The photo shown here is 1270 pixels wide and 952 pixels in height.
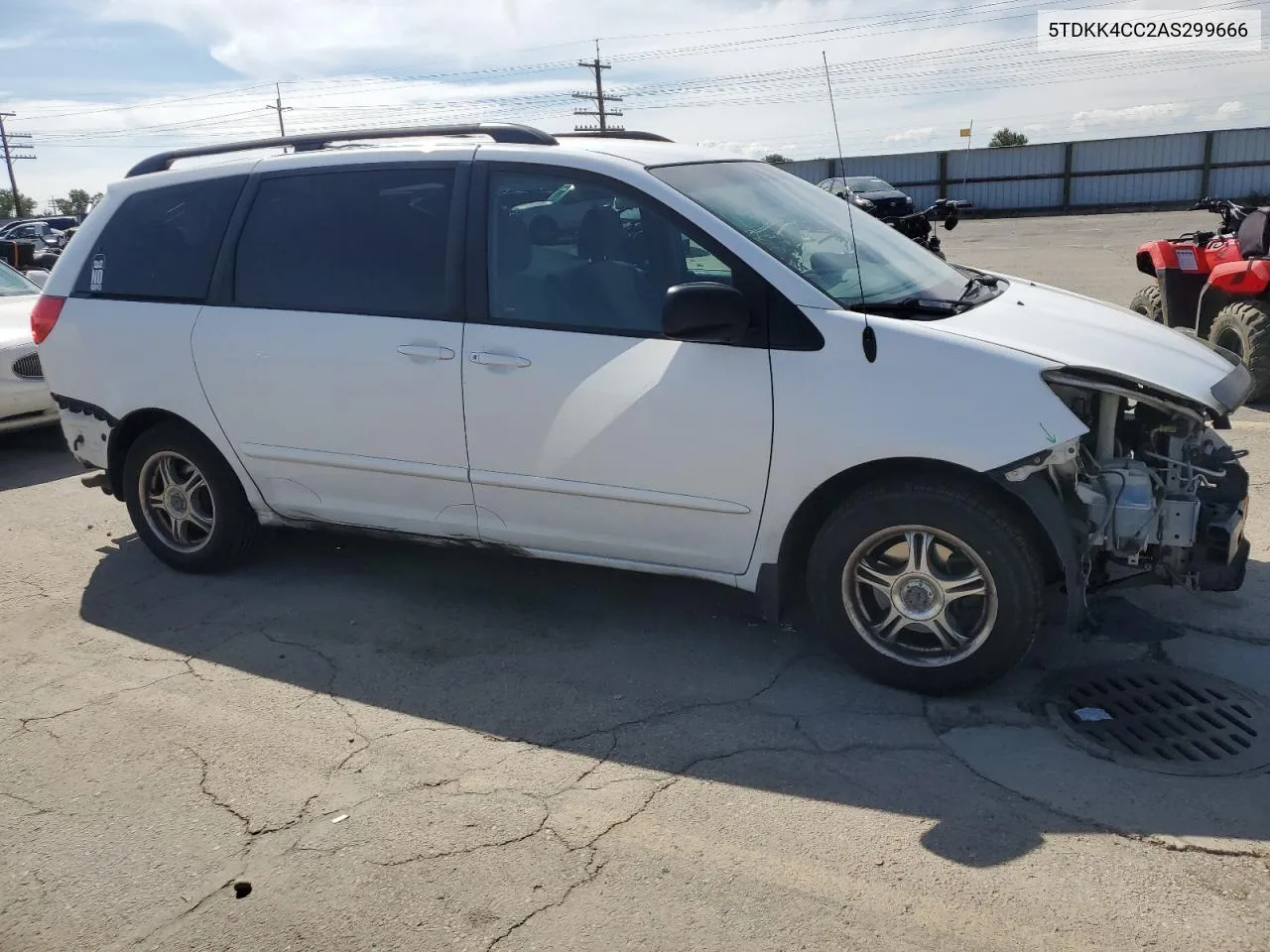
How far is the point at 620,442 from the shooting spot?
3.96 m

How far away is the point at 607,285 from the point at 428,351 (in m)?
0.77

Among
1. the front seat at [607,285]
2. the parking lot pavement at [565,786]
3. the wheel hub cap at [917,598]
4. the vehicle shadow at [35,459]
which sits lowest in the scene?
the parking lot pavement at [565,786]

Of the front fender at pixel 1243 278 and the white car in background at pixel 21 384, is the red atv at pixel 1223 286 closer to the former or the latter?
the front fender at pixel 1243 278

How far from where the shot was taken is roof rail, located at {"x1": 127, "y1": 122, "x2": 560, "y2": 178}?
14.5 feet

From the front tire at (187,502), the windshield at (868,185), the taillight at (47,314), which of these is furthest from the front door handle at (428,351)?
the windshield at (868,185)

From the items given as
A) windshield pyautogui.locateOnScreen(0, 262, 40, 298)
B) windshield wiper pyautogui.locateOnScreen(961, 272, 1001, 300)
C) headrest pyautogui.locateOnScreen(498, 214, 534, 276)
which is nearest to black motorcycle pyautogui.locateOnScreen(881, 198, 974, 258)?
windshield wiper pyautogui.locateOnScreen(961, 272, 1001, 300)

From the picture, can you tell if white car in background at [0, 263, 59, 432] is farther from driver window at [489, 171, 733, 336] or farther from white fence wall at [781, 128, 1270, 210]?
white fence wall at [781, 128, 1270, 210]

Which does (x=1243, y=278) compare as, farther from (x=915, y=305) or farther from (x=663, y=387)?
(x=663, y=387)

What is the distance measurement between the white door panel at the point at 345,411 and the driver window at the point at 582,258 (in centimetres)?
32

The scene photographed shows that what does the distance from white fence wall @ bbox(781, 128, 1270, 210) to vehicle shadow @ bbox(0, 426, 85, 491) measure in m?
27.2

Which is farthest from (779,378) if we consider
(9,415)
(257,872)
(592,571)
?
(9,415)

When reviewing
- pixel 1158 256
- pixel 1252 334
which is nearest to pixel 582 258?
pixel 1252 334

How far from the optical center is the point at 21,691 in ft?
13.9

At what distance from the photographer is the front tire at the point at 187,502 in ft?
16.5
